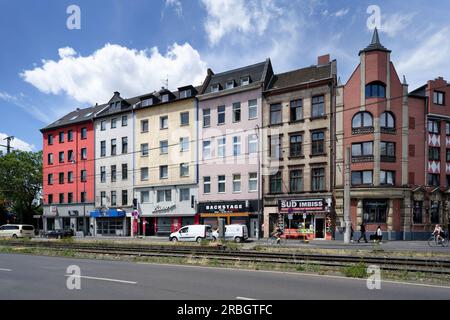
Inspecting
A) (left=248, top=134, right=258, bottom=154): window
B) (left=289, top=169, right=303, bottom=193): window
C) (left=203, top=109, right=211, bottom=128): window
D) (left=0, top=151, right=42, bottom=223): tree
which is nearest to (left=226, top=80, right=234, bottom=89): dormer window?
(left=203, top=109, right=211, bottom=128): window

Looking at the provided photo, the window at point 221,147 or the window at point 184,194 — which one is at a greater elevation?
the window at point 221,147

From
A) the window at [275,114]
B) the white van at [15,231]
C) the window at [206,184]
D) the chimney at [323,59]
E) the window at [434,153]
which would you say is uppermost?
the chimney at [323,59]

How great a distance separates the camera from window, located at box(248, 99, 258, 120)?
143 ft

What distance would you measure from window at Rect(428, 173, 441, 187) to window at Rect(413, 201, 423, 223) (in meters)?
2.42

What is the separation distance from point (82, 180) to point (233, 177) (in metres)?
23.3

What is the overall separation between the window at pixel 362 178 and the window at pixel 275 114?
8.75 metres

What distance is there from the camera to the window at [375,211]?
123 ft

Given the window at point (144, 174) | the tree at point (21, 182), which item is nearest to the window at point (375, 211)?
the window at point (144, 174)

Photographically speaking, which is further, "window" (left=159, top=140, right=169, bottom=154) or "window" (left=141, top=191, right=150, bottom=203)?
"window" (left=141, top=191, right=150, bottom=203)

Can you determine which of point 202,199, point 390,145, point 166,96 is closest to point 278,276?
point 390,145

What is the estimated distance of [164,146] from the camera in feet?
161

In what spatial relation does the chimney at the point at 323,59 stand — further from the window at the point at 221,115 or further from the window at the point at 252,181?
the window at the point at 252,181

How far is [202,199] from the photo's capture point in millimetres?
45906

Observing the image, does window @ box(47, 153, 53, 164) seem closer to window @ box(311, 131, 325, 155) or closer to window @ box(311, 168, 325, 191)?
window @ box(311, 131, 325, 155)
